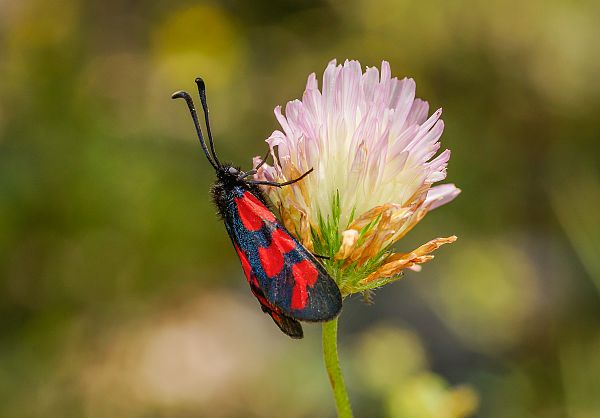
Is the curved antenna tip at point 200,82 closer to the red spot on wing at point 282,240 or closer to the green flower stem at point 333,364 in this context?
the red spot on wing at point 282,240

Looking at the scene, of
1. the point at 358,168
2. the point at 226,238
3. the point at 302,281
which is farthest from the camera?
the point at 226,238

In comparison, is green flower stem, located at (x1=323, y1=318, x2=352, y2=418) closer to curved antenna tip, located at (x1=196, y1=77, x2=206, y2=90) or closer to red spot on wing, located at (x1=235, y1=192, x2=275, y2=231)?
red spot on wing, located at (x1=235, y1=192, x2=275, y2=231)

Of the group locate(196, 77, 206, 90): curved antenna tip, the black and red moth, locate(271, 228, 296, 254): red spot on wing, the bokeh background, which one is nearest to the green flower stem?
the black and red moth

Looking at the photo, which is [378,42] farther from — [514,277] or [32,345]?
[32,345]

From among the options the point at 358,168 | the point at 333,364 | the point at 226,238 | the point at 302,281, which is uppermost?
the point at 226,238

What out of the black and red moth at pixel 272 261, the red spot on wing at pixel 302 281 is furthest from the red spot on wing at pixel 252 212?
the red spot on wing at pixel 302 281

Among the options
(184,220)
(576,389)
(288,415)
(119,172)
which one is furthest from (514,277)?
(119,172)

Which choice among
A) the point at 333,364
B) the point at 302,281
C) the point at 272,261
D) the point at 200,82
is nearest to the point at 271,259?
the point at 272,261

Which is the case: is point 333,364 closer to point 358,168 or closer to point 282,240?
point 282,240

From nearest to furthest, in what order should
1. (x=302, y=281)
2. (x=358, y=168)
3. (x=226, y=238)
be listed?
(x=302, y=281), (x=358, y=168), (x=226, y=238)
